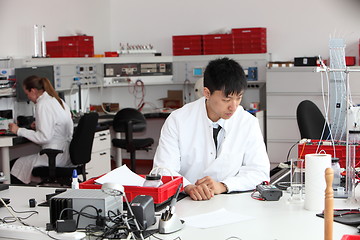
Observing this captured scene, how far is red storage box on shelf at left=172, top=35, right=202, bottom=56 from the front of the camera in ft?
23.9

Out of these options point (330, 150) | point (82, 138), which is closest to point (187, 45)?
point (82, 138)

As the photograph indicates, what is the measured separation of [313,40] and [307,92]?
1.00m

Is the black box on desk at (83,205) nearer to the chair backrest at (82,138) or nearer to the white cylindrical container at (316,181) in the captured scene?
the white cylindrical container at (316,181)

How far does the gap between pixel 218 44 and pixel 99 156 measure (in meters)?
2.31

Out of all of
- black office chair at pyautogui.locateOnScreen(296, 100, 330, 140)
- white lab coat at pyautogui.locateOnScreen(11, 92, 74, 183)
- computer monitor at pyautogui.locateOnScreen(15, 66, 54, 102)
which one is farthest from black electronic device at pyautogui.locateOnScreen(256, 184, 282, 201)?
computer monitor at pyautogui.locateOnScreen(15, 66, 54, 102)

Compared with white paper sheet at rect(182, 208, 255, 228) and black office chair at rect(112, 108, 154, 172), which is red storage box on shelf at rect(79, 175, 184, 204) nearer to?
white paper sheet at rect(182, 208, 255, 228)

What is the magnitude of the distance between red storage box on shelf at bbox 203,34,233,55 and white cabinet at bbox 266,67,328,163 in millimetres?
877

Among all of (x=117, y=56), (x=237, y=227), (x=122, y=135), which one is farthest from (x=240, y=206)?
(x=117, y=56)

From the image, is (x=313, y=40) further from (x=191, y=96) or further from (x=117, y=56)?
(x=117, y=56)

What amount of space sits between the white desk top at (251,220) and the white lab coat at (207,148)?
0.29m

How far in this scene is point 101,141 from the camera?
19.1 feet

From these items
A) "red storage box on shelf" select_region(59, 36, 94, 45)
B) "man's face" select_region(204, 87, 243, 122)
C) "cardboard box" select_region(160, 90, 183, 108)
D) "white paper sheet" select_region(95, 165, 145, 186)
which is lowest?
"white paper sheet" select_region(95, 165, 145, 186)

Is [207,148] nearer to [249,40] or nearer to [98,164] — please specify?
[98,164]

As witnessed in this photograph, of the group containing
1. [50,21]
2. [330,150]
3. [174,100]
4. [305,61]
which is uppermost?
[50,21]
